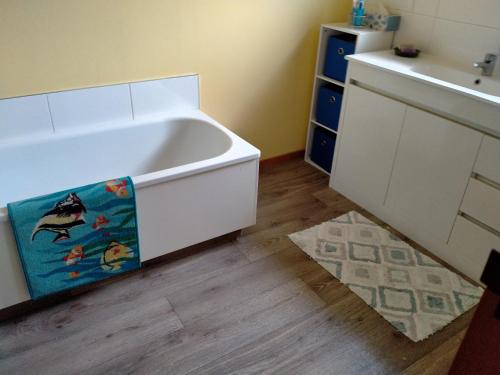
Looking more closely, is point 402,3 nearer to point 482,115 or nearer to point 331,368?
point 482,115

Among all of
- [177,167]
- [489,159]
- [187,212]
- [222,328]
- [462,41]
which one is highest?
[462,41]

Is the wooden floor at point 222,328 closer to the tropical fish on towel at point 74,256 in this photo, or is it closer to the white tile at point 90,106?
the tropical fish on towel at point 74,256

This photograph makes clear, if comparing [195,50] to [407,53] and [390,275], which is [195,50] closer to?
[407,53]

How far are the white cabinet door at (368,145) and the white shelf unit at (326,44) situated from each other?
264 millimetres

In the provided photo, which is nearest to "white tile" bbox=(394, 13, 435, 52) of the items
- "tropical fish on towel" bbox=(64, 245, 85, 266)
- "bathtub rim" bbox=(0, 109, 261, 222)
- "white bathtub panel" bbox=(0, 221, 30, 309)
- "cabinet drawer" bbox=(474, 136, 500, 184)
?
"cabinet drawer" bbox=(474, 136, 500, 184)

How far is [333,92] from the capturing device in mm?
2760

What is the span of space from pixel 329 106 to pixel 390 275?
121 cm

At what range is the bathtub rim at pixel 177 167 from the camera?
1.83 meters

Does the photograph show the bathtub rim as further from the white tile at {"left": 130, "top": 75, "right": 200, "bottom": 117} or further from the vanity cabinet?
the vanity cabinet

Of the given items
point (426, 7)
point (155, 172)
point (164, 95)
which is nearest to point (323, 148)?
point (426, 7)

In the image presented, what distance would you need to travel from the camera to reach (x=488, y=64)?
2.16 metres

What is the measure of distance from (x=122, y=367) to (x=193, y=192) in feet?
2.54

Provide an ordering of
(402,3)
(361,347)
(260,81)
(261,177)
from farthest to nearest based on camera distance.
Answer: (261,177) < (260,81) < (402,3) < (361,347)

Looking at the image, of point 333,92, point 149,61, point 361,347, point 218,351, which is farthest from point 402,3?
point 218,351
